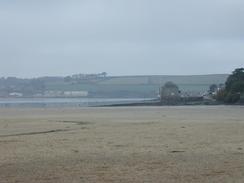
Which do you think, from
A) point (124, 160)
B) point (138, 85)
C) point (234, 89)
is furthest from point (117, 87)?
point (124, 160)

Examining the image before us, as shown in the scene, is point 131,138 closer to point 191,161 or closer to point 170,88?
point 191,161

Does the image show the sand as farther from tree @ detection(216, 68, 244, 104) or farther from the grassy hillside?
the grassy hillside

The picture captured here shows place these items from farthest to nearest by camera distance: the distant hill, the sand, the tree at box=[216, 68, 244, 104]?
the distant hill → the tree at box=[216, 68, 244, 104] → the sand

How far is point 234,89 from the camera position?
101 meters

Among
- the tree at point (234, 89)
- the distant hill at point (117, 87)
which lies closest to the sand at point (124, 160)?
the tree at point (234, 89)

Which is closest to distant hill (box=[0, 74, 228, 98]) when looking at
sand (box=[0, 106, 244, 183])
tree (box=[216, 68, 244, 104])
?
tree (box=[216, 68, 244, 104])

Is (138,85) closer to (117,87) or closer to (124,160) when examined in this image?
(117,87)

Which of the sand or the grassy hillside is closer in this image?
the sand

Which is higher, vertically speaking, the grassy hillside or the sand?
Result: the grassy hillside

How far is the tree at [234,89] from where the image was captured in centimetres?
9819

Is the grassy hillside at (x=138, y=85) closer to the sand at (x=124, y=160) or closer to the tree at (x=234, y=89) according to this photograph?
the tree at (x=234, y=89)

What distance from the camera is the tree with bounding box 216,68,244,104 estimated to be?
9819 centimetres

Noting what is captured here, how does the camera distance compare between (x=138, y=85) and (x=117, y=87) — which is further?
(x=138, y=85)

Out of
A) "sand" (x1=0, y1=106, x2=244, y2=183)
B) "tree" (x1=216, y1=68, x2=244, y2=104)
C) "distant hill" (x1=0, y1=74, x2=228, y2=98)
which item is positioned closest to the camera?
"sand" (x1=0, y1=106, x2=244, y2=183)
